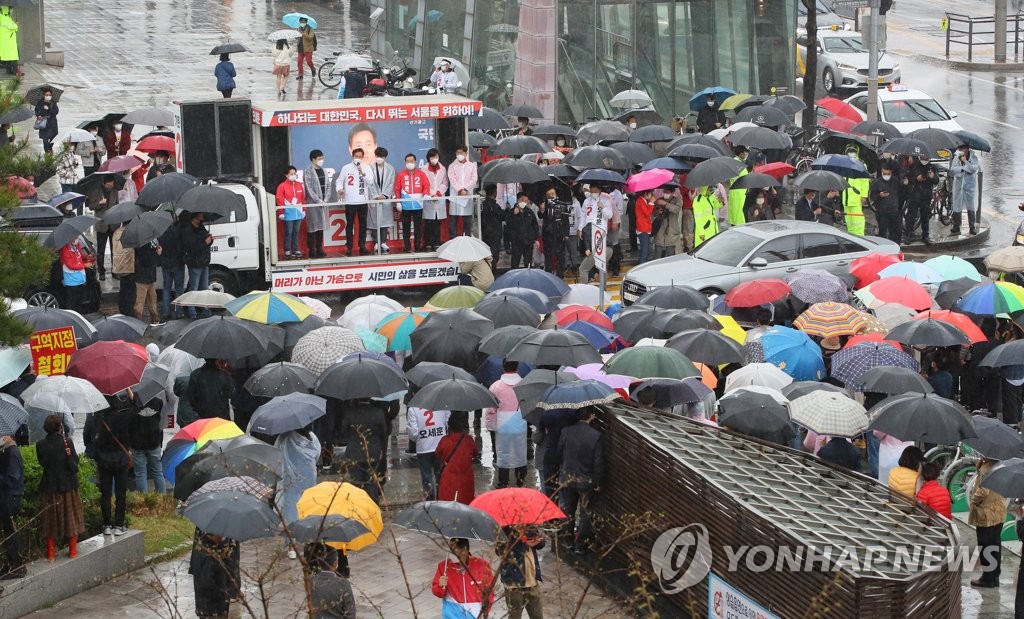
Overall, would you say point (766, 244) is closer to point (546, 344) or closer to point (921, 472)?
point (546, 344)

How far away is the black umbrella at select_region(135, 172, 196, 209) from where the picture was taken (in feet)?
70.7

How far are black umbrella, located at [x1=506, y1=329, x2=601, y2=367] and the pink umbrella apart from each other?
9591 millimetres

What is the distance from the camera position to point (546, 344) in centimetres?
1512

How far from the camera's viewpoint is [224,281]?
23.0 metres

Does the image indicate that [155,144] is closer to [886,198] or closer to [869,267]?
[886,198]

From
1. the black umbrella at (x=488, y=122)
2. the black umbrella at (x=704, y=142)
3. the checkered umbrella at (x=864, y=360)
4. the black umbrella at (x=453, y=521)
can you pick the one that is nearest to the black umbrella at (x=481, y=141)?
the black umbrella at (x=488, y=122)

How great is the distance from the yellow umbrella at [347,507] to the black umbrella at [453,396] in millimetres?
2435

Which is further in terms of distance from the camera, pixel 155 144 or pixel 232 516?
pixel 155 144

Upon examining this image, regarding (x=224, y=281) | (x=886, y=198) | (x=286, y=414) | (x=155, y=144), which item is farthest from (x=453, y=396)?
(x=886, y=198)

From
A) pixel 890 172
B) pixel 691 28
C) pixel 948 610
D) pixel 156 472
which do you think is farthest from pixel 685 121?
pixel 948 610

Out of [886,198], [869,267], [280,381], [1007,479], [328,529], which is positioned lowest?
[1007,479]

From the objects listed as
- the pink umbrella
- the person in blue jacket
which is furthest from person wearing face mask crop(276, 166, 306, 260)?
the person in blue jacket

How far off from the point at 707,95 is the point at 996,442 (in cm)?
1956

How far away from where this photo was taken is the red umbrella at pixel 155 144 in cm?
2659
